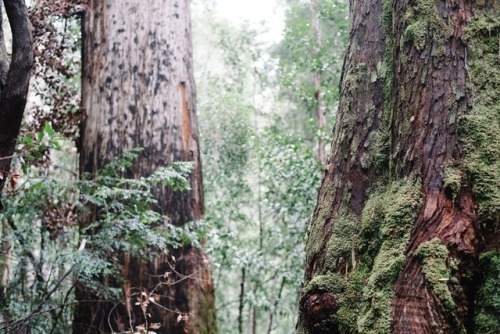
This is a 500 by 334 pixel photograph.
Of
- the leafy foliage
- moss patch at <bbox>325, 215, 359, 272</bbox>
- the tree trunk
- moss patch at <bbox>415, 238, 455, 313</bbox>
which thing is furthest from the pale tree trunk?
moss patch at <bbox>415, 238, 455, 313</bbox>

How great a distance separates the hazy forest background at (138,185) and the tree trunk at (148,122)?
185mm

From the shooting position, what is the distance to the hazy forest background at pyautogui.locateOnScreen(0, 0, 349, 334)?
3.81 meters

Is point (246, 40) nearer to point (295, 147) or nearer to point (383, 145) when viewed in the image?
point (295, 147)

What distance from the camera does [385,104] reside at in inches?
105

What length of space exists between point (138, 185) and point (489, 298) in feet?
9.34

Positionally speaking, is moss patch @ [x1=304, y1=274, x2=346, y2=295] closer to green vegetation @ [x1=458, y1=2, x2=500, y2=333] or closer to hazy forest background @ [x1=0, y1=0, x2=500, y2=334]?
hazy forest background @ [x1=0, y1=0, x2=500, y2=334]

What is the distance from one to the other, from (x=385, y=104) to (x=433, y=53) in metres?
0.42

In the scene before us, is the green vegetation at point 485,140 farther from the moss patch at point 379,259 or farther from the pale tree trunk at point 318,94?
the pale tree trunk at point 318,94

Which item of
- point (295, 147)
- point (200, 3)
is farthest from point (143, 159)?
point (200, 3)

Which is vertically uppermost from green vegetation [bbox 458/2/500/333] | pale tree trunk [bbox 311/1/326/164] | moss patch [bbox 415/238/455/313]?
pale tree trunk [bbox 311/1/326/164]

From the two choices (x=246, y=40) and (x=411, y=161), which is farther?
(x=246, y=40)

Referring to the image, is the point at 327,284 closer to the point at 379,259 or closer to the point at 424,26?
the point at 379,259

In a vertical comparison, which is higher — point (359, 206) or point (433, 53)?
point (433, 53)

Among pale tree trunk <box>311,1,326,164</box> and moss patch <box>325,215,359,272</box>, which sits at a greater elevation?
pale tree trunk <box>311,1,326,164</box>
